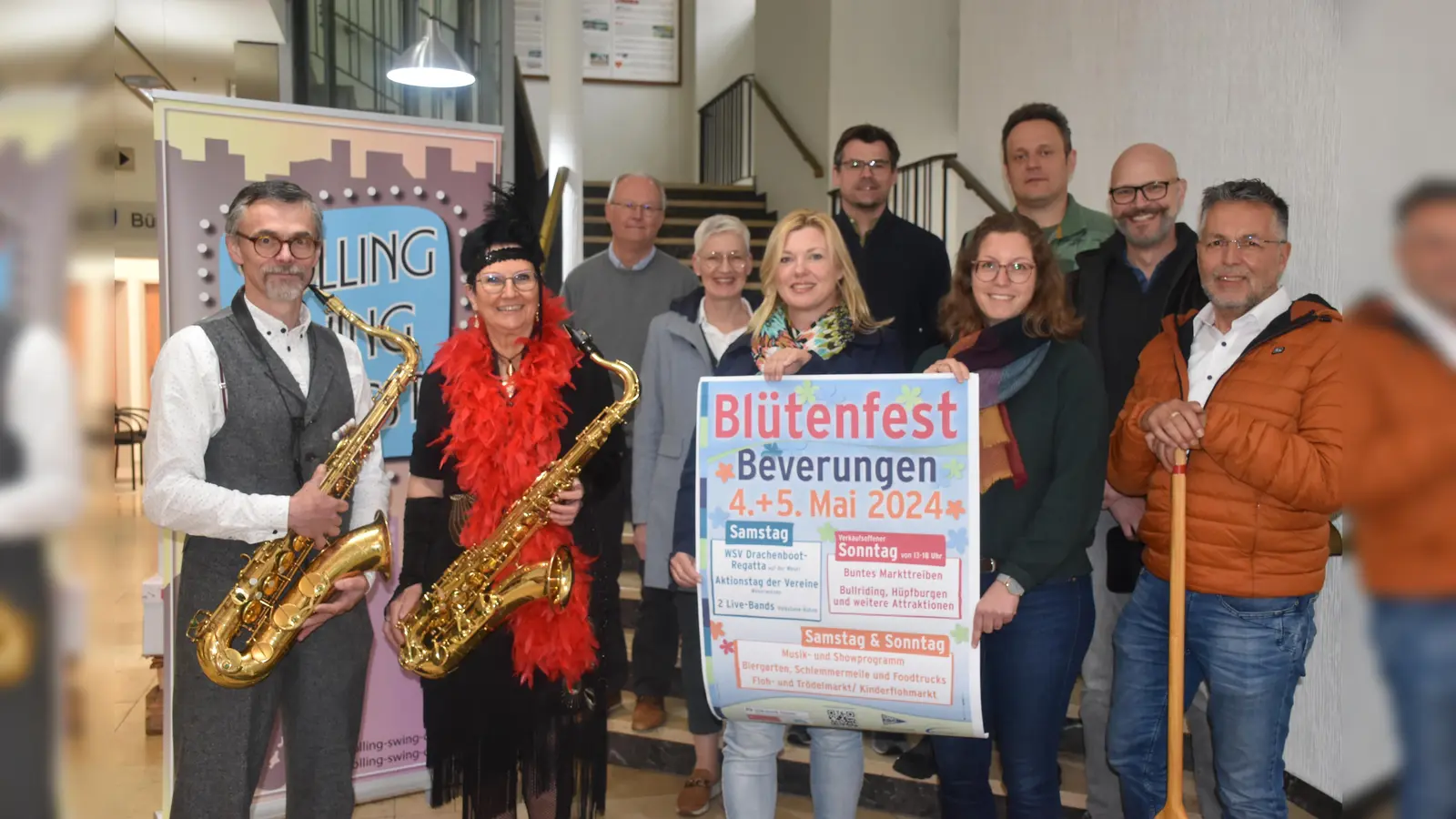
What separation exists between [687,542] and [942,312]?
2.65 ft

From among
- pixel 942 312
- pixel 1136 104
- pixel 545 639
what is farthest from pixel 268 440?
pixel 1136 104

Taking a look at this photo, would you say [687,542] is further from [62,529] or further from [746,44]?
[746,44]

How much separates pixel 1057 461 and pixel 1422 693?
215cm

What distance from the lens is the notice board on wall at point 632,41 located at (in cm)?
1230

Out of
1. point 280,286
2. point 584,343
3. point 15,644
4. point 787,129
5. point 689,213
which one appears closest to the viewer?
point 15,644

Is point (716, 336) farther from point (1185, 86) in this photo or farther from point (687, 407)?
point (1185, 86)

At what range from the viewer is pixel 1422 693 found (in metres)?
0.25

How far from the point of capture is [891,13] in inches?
331

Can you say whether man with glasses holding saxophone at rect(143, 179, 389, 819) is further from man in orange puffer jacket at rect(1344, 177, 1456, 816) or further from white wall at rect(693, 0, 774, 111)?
white wall at rect(693, 0, 774, 111)

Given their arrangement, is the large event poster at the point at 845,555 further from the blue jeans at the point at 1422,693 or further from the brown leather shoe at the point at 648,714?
the blue jeans at the point at 1422,693

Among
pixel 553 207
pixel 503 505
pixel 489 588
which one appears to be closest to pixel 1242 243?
pixel 503 505

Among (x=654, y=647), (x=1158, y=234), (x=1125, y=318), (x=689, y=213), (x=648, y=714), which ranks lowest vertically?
(x=648, y=714)

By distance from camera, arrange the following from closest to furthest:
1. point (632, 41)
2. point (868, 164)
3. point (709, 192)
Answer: point (868, 164)
point (709, 192)
point (632, 41)

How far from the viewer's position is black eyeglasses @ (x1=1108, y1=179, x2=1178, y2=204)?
2750 millimetres
